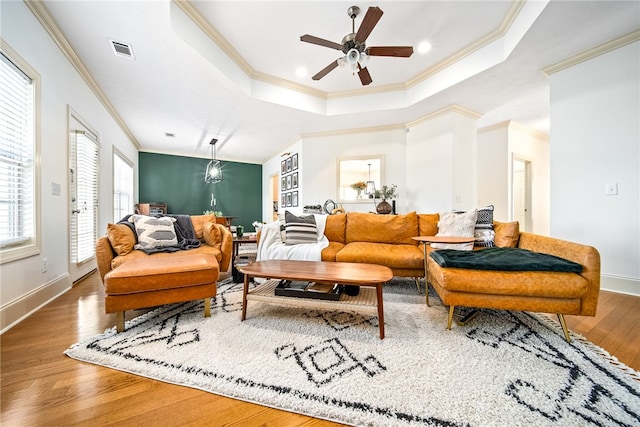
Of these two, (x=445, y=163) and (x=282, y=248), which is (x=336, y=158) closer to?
(x=445, y=163)

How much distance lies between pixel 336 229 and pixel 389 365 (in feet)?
6.77

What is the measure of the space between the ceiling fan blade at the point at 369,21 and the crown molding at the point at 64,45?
277cm

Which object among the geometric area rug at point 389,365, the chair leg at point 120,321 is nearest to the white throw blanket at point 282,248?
the geometric area rug at point 389,365

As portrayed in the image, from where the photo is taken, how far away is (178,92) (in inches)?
141

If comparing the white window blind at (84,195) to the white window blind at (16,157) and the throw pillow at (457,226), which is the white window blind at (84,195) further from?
the throw pillow at (457,226)

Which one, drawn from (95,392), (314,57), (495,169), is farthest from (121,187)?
(495,169)

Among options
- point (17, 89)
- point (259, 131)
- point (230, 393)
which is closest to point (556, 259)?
point (230, 393)

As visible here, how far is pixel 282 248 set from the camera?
9.29ft

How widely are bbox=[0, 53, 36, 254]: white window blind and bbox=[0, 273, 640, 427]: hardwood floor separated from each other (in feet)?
2.48

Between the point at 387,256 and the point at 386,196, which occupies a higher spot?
the point at 386,196

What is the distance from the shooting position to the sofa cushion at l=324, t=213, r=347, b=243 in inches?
128

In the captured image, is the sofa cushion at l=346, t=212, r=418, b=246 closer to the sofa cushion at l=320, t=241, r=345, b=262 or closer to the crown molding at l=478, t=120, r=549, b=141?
the sofa cushion at l=320, t=241, r=345, b=262

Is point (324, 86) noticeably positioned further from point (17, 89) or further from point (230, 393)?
point (230, 393)

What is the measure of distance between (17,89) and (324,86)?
3407 mm
